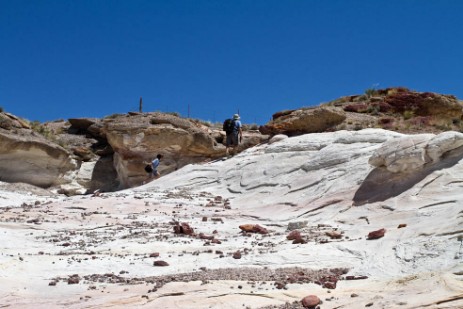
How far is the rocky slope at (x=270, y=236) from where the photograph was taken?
578cm

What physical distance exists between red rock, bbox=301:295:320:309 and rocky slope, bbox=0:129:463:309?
0.03 metres

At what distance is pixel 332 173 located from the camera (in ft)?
47.2

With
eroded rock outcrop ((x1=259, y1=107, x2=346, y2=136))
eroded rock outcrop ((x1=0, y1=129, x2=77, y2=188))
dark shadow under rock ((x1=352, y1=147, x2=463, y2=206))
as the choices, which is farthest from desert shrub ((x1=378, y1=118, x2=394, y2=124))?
eroded rock outcrop ((x1=0, y1=129, x2=77, y2=188))

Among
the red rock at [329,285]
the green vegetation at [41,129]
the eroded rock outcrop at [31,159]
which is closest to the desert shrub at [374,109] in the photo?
the eroded rock outcrop at [31,159]

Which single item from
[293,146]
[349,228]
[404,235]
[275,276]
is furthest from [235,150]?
[275,276]

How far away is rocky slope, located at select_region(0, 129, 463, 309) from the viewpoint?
578 centimetres

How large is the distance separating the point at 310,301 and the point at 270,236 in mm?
4567

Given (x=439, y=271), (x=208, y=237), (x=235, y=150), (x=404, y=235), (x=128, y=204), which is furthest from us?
(x=235, y=150)

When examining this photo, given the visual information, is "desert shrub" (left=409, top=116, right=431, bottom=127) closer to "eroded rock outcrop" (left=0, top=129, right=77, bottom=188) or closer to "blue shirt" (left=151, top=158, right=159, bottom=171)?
"blue shirt" (left=151, top=158, right=159, bottom=171)

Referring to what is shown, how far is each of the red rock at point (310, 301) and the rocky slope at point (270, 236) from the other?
32 millimetres

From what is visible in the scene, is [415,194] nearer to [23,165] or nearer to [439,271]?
[439,271]

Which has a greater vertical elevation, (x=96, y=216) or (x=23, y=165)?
(x=23, y=165)

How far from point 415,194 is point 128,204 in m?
6.65

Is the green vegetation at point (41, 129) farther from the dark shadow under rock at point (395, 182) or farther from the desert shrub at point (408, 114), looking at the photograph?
the dark shadow under rock at point (395, 182)
